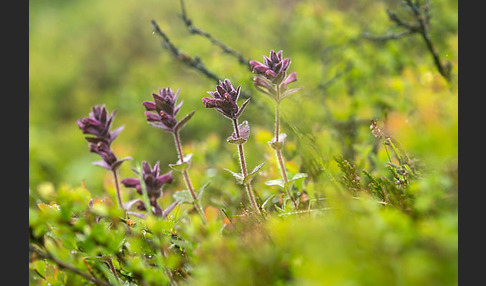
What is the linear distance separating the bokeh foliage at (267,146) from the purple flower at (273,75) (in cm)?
7

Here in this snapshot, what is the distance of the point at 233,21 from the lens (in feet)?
18.0

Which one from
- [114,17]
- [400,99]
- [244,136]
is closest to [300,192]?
[244,136]

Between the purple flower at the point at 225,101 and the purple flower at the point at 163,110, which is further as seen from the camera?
the purple flower at the point at 163,110

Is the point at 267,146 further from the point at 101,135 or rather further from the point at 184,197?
the point at 101,135

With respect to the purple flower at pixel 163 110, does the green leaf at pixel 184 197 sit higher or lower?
lower

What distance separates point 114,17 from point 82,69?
1.04 meters

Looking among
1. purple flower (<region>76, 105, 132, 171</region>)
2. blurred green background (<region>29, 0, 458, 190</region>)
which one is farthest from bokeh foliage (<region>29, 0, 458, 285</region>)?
purple flower (<region>76, 105, 132, 171</region>)

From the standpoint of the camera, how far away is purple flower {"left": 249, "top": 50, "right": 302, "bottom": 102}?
1.10 m

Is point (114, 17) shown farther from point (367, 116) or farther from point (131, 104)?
point (367, 116)

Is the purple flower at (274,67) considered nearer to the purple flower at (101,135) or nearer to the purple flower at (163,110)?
the purple flower at (163,110)

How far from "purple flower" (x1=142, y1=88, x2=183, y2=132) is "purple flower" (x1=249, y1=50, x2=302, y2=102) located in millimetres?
238

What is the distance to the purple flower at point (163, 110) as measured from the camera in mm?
1186

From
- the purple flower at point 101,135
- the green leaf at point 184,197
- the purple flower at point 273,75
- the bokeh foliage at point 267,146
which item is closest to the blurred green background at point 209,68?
the bokeh foliage at point 267,146

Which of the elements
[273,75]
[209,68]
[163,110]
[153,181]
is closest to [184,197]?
[153,181]
